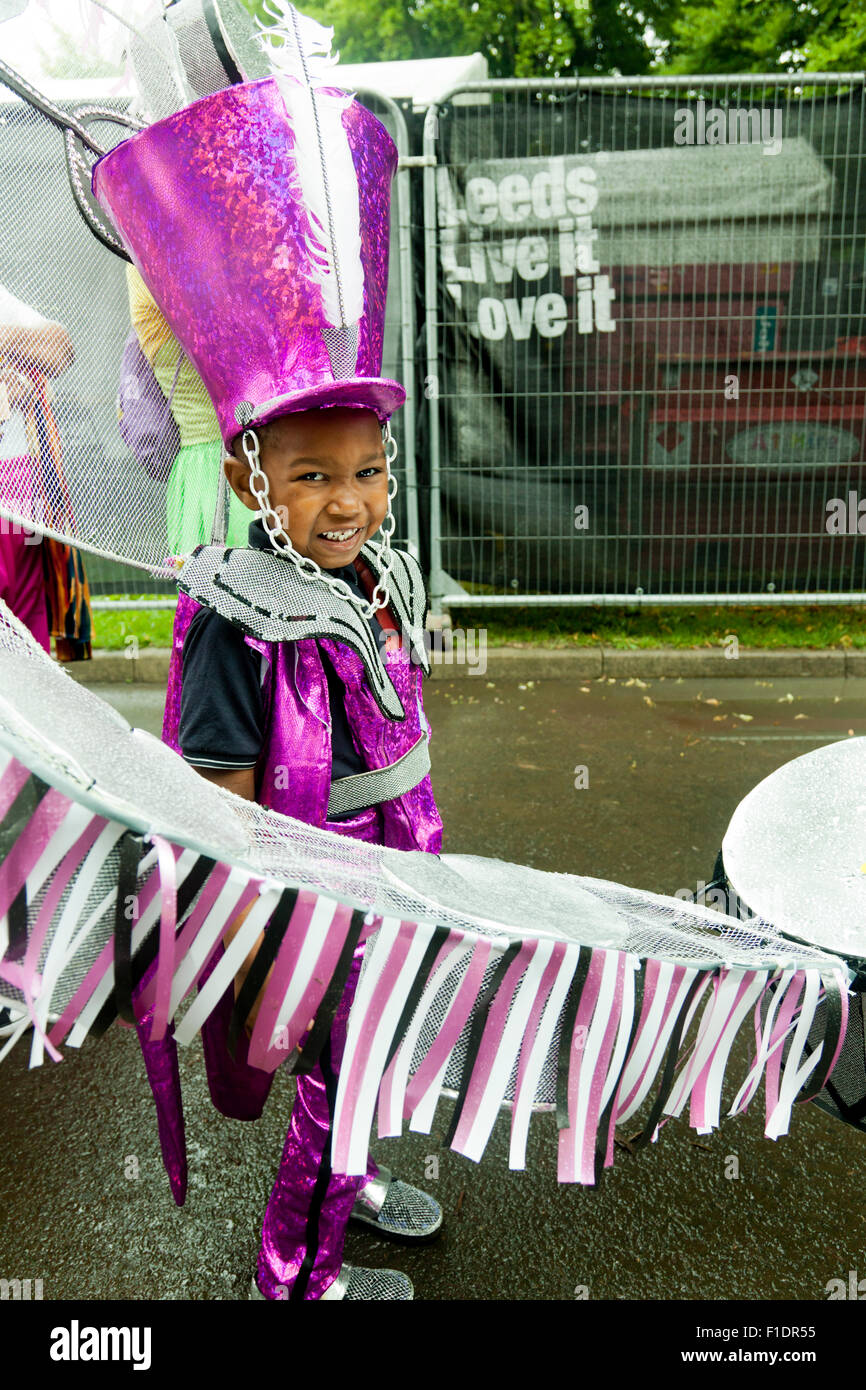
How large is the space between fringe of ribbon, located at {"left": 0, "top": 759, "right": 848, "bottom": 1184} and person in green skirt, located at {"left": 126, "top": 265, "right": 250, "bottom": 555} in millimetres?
874

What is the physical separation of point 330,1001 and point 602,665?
15.7 ft

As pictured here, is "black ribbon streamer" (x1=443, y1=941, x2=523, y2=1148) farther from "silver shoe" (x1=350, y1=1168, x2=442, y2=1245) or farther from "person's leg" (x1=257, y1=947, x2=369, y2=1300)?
"silver shoe" (x1=350, y1=1168, x2=442, y2=1245)

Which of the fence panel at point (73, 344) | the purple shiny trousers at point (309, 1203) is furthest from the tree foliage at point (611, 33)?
the purple shiny trousers at point (309, 1203)

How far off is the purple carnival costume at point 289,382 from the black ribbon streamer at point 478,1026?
138mm

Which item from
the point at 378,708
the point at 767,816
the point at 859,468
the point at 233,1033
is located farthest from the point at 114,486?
the point at 859,468

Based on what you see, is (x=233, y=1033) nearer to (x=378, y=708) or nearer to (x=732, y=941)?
(x=732, y=941)

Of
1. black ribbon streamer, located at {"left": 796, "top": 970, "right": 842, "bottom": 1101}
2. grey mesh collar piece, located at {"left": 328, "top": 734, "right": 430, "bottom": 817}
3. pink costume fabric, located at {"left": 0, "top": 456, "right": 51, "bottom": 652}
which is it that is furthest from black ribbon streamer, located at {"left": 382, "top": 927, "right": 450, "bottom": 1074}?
pink costume fabric, located at {"left": 0, "top": 456, "right": 51, "bottom": 652}

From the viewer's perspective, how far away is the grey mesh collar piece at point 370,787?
1476 mm

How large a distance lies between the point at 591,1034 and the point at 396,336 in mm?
4976

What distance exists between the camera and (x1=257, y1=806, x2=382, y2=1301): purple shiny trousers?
4.97ft

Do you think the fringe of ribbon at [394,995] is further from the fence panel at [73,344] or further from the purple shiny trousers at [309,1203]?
the fence panel at [73,344]

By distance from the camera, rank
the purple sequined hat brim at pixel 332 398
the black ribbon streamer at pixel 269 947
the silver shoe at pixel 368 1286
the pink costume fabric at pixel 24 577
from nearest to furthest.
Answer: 1. the black ribbon streamer at pixel 269 947
2. the purple sequined hat brim at pixel 332 398
3. the silver shoe at pixel 368 1286
4. the pink costume fabric at pixel 24 577

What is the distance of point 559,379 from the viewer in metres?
5.27
